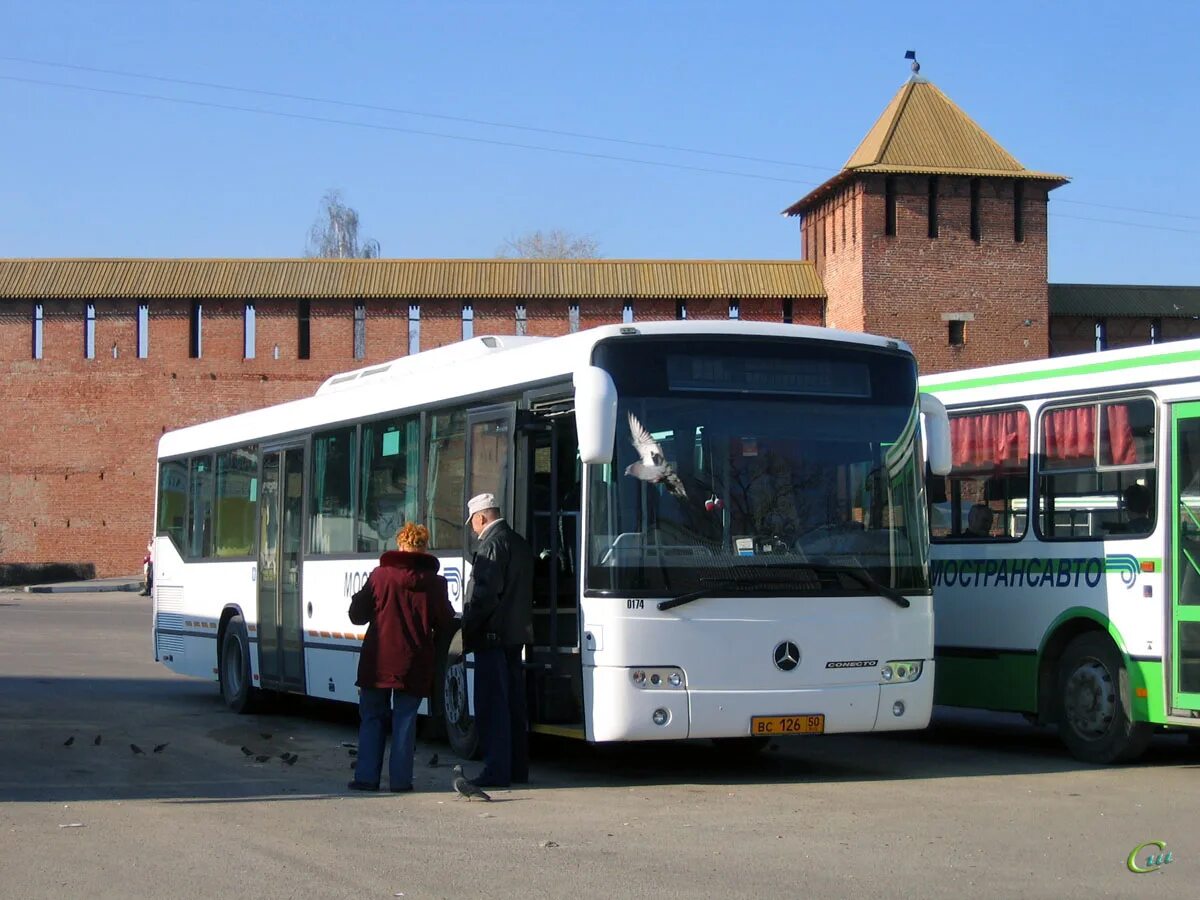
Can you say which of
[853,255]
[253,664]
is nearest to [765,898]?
[253,664]

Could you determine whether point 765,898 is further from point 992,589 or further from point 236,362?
point 236,362

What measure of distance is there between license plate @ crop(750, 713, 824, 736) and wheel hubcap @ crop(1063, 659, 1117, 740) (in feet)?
7.34

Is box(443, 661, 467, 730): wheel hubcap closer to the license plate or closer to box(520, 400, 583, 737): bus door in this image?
box(520, 400, 583, 737): bus door

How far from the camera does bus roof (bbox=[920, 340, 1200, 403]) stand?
419 inches

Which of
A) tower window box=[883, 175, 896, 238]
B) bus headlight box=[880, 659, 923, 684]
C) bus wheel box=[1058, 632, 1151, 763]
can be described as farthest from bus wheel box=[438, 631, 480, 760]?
tower window box=[883, 175, 896, 238]

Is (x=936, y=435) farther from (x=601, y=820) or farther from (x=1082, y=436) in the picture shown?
(x=601, y=820)

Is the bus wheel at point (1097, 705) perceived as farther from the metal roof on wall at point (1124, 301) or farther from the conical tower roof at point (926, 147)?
the metal roof on wall at point (1124, 301)

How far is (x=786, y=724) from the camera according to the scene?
32.0ft

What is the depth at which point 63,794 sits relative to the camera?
380 inches

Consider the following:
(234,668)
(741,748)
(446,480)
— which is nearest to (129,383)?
(234,668)

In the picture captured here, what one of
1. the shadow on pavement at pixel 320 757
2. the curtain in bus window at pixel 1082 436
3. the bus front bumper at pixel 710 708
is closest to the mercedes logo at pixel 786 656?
the bus front bumper at pixel 710 708

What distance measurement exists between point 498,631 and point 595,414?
4.69 ft

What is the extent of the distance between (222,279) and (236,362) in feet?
8.22

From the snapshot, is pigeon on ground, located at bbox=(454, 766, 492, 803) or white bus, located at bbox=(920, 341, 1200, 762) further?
white bus, located at bbox=(920, 341, 1200, 762)
